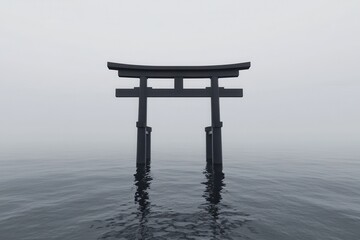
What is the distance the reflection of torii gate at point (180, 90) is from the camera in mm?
8672

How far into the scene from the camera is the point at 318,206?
5023 millimetres

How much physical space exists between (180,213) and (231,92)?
20.0ft

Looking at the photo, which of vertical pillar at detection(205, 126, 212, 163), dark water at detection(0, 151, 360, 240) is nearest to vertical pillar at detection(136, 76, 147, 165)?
dark water at detection(0, 151, 360, 240)

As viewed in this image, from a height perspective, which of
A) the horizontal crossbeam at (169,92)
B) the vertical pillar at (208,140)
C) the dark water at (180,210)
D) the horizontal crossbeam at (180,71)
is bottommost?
the dark water at (180,210)

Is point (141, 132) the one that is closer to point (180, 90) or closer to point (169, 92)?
point (169, 92)

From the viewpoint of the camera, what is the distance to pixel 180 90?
9008 mm

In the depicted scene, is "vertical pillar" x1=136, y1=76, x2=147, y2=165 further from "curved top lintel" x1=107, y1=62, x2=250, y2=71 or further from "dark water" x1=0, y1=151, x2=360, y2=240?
"curved top lintel" x1=107, y1=62, x2=250, y2=71

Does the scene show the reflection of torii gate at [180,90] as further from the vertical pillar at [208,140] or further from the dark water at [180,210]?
the dark water at [180,210]

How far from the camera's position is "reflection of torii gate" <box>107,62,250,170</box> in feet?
28.5

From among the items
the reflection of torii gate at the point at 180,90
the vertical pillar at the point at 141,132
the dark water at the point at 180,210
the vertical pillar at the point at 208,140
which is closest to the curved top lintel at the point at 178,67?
the reflection of torii gate at the point at 180,90

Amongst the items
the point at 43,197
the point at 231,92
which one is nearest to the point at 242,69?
the point at 231,92

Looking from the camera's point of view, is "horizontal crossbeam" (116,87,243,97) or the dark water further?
"horizontal crossbeam" (116,87,243,97)


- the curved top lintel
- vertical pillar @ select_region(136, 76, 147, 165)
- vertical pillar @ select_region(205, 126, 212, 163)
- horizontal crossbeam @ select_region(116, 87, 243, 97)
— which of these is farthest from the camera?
vertical pillar @ select_region(205, 126, 212, 163)

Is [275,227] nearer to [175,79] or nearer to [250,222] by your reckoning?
[250,222]
